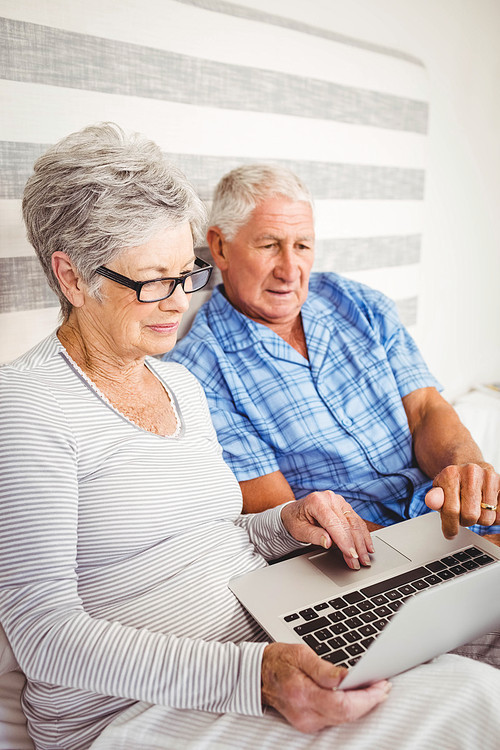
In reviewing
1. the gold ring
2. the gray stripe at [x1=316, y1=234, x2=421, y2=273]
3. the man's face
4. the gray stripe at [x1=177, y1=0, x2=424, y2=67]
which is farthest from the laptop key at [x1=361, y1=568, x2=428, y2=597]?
the gray stripe at [x1=177, y1=0, x2=424, y2=67]

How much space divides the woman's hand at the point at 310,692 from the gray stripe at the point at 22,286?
99 cm

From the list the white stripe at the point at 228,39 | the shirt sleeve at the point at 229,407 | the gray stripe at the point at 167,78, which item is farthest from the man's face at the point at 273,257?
the white stripe at the point at 228,39

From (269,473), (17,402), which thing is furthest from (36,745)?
(269,473)

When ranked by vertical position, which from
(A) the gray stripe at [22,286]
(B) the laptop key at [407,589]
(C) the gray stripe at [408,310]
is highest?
(A) the gray stripe at [22,286]

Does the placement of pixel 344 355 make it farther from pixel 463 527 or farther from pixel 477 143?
pixel 477 143

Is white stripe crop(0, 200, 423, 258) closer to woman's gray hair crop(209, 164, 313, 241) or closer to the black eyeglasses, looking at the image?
woman's gray hair crop(209, 164, 313, 241)

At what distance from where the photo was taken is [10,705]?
44.0 inches

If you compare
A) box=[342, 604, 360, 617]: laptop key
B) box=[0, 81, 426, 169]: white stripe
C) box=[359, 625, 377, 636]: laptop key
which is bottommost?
box=[359, 625, 377, 636]: laptop key

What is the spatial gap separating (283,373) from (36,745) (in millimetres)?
1031

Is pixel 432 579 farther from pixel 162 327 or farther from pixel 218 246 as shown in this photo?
pixel 218 246

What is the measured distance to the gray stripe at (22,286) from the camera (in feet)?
4.75

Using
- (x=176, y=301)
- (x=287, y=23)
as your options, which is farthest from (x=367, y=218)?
(x=176, y=301)

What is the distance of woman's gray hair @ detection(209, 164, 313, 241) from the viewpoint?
5.71 feet

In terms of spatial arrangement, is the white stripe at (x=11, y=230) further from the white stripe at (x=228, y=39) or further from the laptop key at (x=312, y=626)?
the laptop key at (x=312, y=626)
